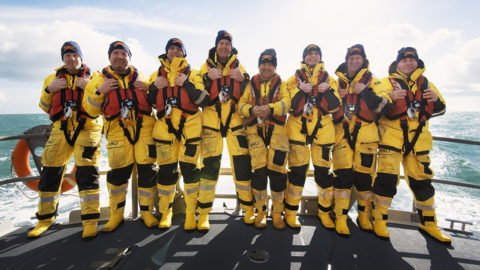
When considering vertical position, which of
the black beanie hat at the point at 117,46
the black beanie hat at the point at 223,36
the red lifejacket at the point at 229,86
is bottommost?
the red lifejacket at the point at 229,86

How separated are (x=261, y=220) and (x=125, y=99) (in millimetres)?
2457

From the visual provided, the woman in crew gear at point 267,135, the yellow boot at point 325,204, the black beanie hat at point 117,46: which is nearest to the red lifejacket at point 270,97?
the woman in crew gear at point 267,135

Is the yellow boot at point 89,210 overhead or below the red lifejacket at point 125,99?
below

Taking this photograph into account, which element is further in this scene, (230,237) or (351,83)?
(351,83)

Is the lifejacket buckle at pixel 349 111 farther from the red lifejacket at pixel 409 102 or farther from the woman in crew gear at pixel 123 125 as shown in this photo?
the woman in crew gear at pixel 123 125

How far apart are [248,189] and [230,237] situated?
2.16 feet

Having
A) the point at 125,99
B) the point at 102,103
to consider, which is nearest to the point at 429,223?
the point at 125,99

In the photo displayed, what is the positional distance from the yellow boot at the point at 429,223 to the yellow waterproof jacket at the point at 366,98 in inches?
47.0

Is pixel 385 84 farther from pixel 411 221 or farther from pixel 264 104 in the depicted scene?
pixel 411 221

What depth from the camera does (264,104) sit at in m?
3.10

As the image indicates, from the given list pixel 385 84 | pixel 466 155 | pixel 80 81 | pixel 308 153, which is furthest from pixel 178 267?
pixel 466 155

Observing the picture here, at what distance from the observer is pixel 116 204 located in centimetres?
307

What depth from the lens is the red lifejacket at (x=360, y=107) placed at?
2986mm

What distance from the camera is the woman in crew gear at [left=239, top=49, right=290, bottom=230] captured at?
117 inches
